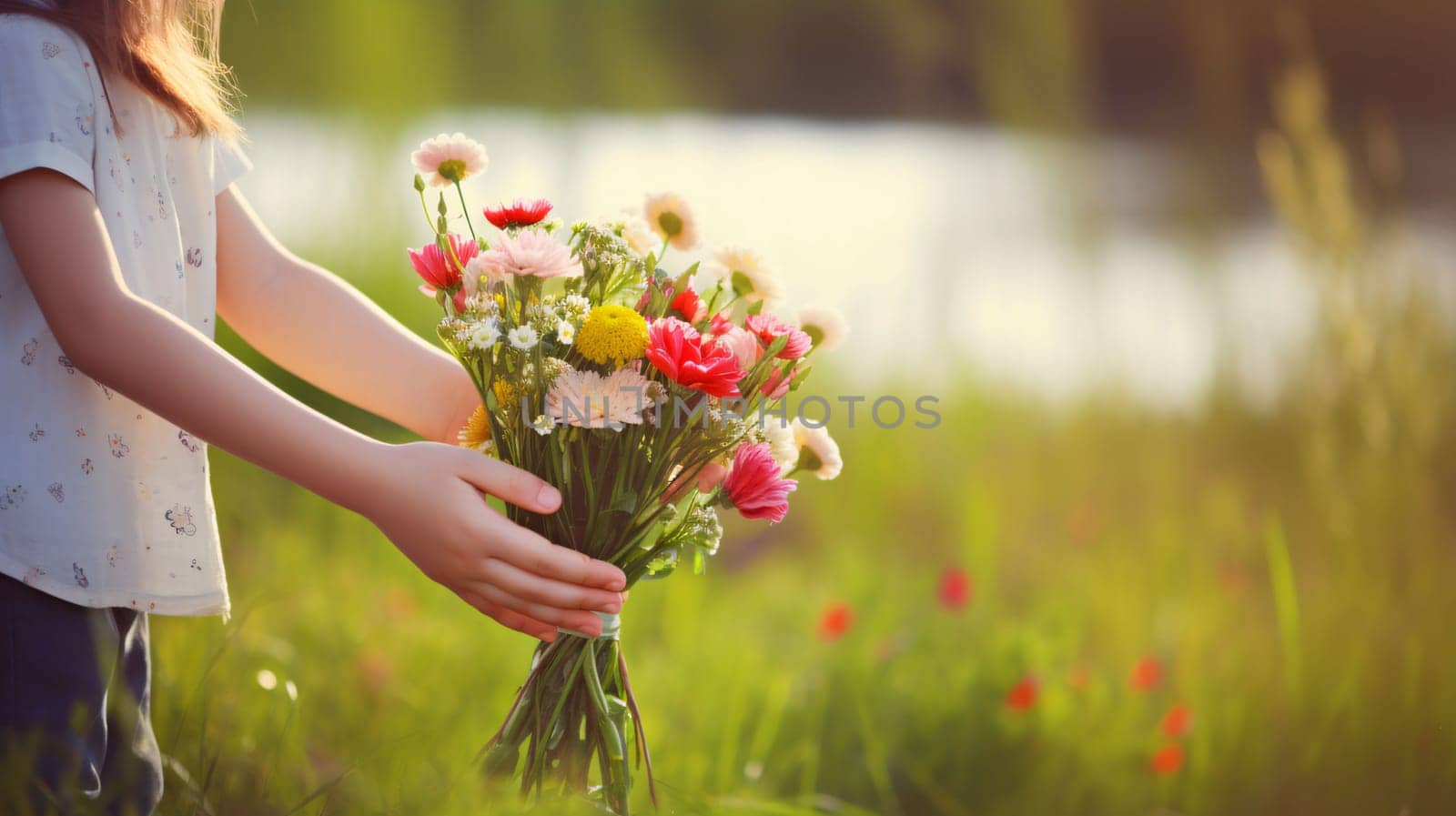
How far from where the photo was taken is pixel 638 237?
777 mm

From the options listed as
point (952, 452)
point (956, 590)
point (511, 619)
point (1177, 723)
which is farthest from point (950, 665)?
point (511, 619)

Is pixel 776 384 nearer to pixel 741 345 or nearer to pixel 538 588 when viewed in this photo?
pixel 741 345

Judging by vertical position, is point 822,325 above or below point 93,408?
above

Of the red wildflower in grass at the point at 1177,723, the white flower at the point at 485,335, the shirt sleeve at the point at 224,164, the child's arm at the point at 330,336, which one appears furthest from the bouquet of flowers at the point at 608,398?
the red wildflower in grass at the point at 1177,723

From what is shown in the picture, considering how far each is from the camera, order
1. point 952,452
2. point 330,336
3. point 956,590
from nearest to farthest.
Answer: point 330,336 → point 956,590 → point 952,452

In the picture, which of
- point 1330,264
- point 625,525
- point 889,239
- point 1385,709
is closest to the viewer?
point 625,525

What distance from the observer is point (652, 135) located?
2.92 metres

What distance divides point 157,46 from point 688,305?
0.46 m

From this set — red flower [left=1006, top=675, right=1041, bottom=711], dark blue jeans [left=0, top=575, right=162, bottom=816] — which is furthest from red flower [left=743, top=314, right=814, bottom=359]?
red flower [left=1006, top=675, right=1041, bottom=711]

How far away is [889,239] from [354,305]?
80.1 inches

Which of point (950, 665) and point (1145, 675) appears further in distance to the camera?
point (950, 665)

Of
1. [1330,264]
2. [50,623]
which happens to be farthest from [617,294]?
[1330,264]

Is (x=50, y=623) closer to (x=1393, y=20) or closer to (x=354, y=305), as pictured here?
(x=354, y=305)

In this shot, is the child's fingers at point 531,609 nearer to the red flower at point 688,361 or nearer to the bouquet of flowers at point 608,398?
the bouquet of flowers at point 608,398
